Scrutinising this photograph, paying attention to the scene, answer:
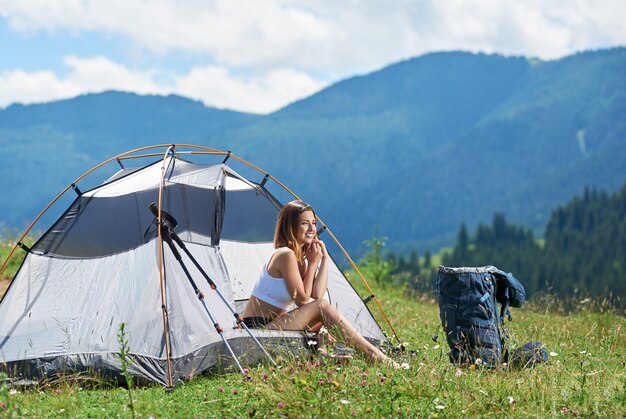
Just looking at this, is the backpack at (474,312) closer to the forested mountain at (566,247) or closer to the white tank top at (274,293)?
the white tank top at (274,293)

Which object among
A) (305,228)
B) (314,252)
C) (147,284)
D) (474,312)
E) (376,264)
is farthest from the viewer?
(376,264)

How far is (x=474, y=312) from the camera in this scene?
6707 millimetres

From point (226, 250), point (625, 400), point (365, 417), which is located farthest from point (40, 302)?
point (625, 400)

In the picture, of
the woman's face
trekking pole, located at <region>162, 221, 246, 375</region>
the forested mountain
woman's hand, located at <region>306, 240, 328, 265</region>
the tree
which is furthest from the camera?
the forested mountain

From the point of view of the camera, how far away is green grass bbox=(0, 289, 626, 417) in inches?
200

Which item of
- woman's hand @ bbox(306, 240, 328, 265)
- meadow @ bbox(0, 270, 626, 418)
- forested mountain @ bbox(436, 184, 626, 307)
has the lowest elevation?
forested mountain @ bbox(436, 184, 626, 307)

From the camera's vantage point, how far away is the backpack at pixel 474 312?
6668 millimetres

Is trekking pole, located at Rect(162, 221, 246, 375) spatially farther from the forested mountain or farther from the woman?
the forested mountain

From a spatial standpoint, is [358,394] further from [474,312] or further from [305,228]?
[305,228]

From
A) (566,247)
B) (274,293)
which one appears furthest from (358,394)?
(566,247)

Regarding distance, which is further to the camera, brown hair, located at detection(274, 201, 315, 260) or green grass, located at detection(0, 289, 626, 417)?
brown hair, located at detection(274, 201, 315, 260)

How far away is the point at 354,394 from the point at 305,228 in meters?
2.39

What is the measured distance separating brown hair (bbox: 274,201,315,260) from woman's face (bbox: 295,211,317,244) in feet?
0.12

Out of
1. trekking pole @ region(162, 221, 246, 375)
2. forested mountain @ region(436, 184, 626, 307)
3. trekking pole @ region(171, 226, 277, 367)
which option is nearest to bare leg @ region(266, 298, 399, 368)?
trekking pole @ region(171, 226, 277, 367)
